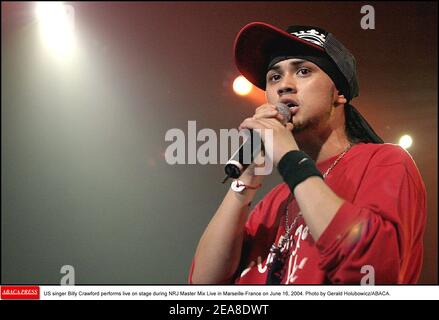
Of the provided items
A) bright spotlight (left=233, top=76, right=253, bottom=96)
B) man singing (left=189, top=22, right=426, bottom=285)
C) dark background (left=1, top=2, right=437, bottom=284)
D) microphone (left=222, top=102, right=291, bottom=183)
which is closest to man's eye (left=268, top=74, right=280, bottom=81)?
man singing (left=189, top=22, right=426, bottom=285)

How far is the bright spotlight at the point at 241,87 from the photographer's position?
1696 mm

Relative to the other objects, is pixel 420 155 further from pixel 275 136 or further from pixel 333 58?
pixel 275 136

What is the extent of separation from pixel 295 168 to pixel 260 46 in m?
0.41

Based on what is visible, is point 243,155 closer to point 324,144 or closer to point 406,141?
point 324,144

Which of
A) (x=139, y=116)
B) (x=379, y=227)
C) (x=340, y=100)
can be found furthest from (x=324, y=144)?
(x=139, y=116)

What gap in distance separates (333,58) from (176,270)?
905mm

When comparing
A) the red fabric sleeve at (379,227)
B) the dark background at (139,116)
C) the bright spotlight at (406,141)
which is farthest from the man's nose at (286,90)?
the bright spotlight at (406,141)

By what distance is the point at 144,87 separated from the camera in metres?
1.92

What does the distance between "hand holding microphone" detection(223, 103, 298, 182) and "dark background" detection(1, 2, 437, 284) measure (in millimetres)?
416

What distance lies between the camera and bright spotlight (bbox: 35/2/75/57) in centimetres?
204

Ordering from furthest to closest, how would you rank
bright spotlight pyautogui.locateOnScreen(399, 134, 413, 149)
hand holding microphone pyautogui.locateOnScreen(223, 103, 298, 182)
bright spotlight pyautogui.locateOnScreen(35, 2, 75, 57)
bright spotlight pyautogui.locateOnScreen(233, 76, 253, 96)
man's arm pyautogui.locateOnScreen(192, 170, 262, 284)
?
1. bright spotlight pyautogui.locateOnScreen(35, 2, 75, 57)
2. bright spotlight pyautogui.locateOnScreen(233, 76, 253, 96)
3. bright spotlight pyautogui.locateOnScreen(399, 134, 413, 149)
4. man's arm pyautogui.locateOnScreen(192, 170, 262, 284)
5. hand holding microphone pyautogui.locateOnScreen(223, 103, 298, 182)

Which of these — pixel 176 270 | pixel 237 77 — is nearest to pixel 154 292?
pixel 176 270

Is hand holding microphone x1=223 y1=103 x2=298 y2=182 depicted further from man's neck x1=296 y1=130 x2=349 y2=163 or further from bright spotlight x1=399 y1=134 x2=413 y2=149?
bright spotlight x1=399 y1=134 x2=413 y2=149

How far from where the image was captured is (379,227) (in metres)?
0.79
